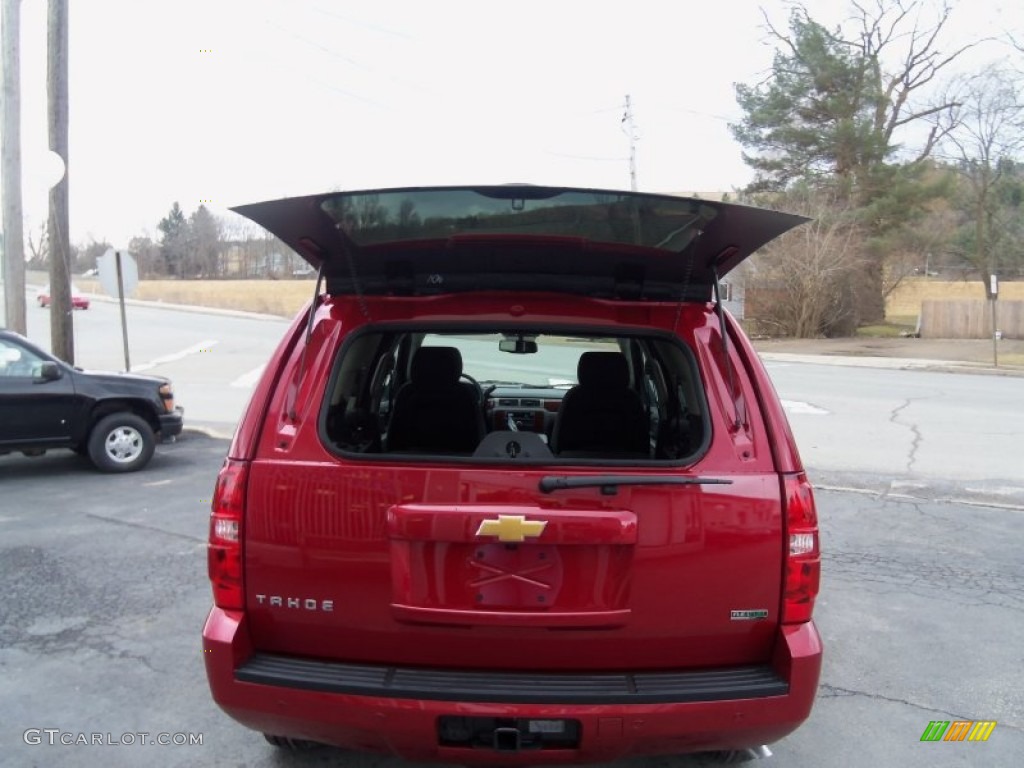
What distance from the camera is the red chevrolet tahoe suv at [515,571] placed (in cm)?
235

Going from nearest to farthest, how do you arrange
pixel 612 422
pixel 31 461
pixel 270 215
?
pixel 270 215 < pixel 612 422 < pixel 31 461

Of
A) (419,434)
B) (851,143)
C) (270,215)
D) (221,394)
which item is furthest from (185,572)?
(851,143)

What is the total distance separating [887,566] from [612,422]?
300cm

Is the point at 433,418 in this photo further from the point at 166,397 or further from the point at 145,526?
the point at 166,397

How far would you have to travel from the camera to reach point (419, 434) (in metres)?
3.59

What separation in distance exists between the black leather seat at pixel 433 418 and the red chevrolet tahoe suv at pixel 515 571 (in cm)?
96

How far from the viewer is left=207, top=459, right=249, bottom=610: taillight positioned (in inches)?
98.0

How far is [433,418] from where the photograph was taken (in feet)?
11.8

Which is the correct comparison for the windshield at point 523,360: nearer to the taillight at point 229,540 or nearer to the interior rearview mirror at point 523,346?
the interior rearview mirror at point 523,346

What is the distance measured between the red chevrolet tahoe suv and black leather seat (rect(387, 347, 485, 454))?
0.96 metres

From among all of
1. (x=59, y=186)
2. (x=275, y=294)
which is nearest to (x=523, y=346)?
(x=59, y=186)

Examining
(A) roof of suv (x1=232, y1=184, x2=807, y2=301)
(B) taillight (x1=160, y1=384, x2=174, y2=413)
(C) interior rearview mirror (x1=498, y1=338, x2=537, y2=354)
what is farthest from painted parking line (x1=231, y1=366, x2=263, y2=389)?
(A) roof of suv (x1=232, y1=184, x2=807, y2=301)

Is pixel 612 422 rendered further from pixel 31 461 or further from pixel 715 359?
pixel 31 461

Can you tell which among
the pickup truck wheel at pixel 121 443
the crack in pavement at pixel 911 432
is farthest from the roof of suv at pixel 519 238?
the crack in pavement at pixel 911 432
